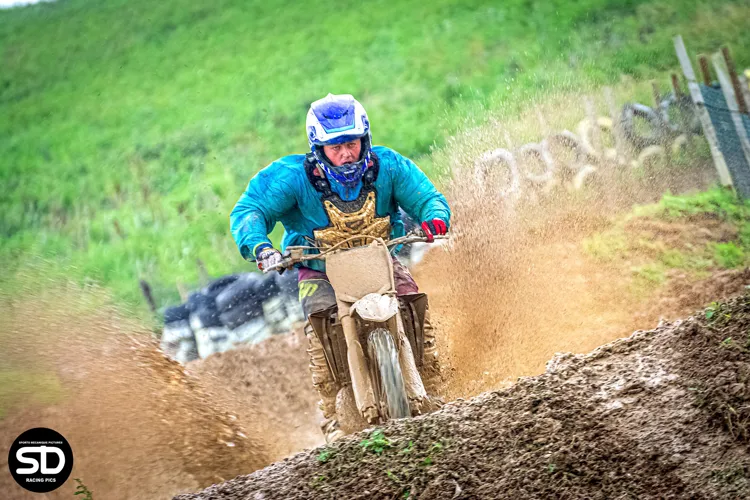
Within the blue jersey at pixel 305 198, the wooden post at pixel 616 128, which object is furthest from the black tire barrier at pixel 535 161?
the blue jersey at pixel 305 198

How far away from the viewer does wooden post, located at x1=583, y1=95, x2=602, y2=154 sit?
10016 mm

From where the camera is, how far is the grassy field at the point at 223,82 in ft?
32.2

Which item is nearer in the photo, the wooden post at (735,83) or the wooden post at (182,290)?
the wooden post at (182,290)

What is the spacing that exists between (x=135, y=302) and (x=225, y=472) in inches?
116

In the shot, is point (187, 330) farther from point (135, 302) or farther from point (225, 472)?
point (225, 472)

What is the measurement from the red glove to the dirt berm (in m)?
1.11

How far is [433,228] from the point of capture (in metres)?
5.55

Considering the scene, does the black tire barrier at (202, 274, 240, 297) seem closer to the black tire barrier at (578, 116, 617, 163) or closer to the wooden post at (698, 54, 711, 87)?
the black tire barrier at (578, 116, 617, 163)

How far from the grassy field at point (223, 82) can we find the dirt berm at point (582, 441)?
5.22m

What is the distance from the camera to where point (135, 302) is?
9266 millimetres

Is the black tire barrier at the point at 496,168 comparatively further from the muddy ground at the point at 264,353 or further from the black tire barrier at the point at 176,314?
Answer: the black tire barrier at the point at 176,314

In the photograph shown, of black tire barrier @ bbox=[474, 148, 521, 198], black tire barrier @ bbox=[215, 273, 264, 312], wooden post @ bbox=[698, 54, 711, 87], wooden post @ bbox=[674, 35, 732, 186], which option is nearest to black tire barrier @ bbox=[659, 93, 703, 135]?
wooden post @ bbox=[698, 54, 711, 87]

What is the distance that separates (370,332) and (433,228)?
86 cm

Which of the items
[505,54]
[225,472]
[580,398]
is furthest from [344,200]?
[505,54]
